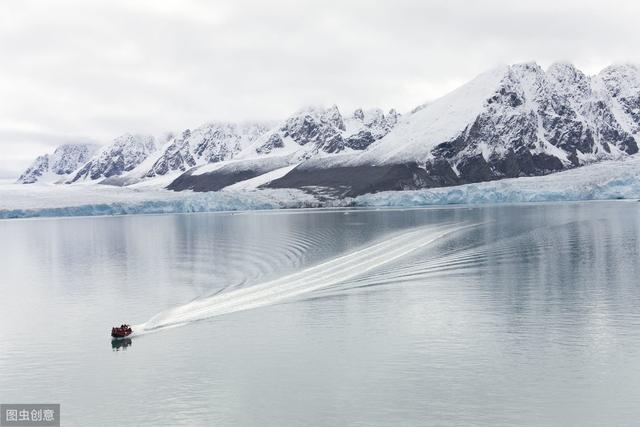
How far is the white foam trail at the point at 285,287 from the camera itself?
136ft

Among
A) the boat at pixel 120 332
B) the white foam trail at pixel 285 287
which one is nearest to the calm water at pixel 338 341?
the white foam trail at pixel 285 287

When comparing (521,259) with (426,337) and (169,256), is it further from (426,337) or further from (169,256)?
(169,256)

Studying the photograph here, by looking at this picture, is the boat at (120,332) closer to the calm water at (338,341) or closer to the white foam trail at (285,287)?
the calm water at (338,341)

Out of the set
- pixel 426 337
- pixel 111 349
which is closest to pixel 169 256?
pixel 111 349

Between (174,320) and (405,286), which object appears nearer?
(174,320)

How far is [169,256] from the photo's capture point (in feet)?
260

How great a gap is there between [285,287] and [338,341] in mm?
17347

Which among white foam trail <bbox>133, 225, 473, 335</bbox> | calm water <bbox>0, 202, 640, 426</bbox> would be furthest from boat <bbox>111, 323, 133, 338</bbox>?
white foam trail <bbox>133, 225, 473, 335</bbox>

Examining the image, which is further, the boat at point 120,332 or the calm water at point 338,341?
the boat at point 120,332

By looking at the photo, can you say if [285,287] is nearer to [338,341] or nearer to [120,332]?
[120,332]

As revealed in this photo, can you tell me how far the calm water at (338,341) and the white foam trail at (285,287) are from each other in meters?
0.24

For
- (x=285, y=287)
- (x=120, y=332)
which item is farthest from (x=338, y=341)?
(x=285, y=287)

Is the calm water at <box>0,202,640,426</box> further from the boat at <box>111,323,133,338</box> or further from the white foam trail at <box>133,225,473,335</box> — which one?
the boat at <box>111,323,133,338</box>

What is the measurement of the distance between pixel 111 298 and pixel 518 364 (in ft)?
104
